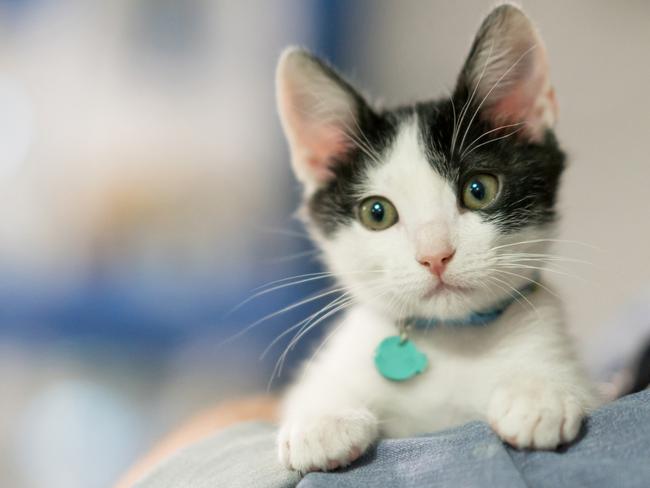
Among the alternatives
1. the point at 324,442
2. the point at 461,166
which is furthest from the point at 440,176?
the point at 324,442

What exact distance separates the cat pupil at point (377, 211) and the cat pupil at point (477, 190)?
0.57 ft

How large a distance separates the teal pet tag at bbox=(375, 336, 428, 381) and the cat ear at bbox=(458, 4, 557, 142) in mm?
481

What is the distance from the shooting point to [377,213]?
46.5 inches

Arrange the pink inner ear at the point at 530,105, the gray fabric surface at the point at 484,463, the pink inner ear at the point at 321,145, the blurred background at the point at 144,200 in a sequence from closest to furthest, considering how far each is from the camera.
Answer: the gray fabric surface at the point at 484,463 < the pink inner ear at the point at 530,105 < the pink inner ear at the point at 321,145 < the blurred background at the point at 144,200

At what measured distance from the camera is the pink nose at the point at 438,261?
3.32 ft

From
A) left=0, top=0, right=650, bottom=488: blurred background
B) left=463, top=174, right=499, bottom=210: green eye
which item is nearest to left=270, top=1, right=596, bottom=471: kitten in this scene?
left=463, top=174, right=499, bottom=210: green eye

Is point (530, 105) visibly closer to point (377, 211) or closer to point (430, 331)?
point (377, 211)

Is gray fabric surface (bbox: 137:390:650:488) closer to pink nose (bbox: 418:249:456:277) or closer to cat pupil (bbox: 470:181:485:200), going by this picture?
pink nose (bbox: 418:249:456:277)

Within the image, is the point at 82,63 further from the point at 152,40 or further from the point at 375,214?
the point at 375,214

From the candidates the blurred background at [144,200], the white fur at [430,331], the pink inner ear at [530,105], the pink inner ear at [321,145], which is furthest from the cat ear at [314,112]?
the blurred background at [144,200]

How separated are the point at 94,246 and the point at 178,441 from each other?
1.52 m

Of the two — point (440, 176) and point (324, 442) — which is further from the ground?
point (440, 176)

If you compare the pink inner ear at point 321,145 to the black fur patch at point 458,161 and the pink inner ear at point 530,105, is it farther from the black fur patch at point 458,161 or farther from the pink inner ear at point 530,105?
the pink inner ear at point 530,105

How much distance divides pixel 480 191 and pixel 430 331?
Answer: 0.29 meters
